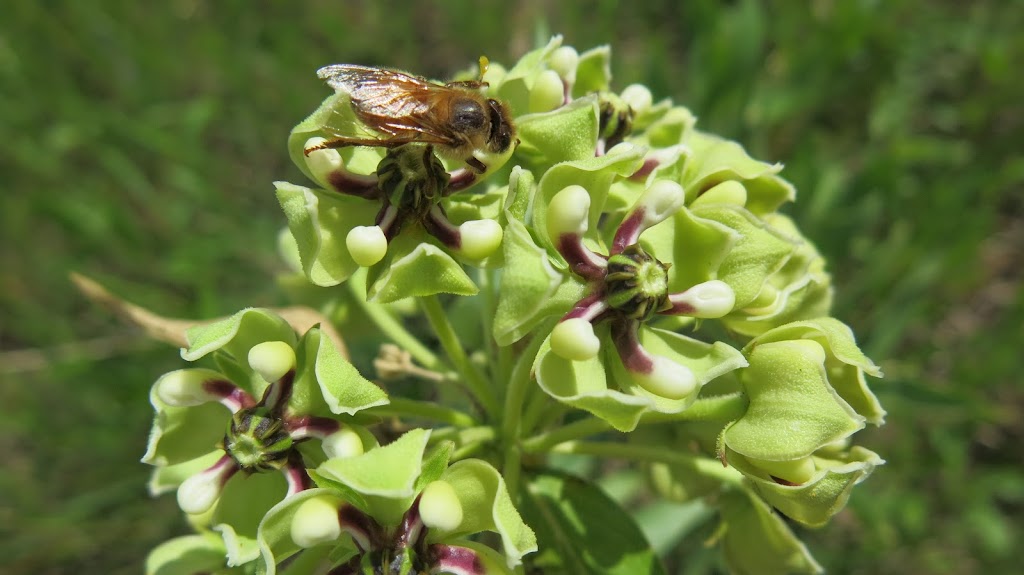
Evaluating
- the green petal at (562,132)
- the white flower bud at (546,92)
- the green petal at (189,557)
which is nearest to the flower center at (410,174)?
the green petal at (562,132)

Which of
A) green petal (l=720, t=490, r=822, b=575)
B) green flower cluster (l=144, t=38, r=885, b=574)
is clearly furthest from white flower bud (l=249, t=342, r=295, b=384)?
green petal (l=720, t=490, r=822, b=575)

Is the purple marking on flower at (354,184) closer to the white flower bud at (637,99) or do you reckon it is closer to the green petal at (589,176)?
the green petal at (589,176)

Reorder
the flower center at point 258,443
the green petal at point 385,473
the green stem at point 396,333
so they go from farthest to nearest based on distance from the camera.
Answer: the green stem at point 396,333 < the flower center at point 258,443 < the green petal at point 385,473

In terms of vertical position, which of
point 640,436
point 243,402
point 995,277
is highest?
point 243,402

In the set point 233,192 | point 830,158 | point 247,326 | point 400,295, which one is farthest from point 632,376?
point 233,192

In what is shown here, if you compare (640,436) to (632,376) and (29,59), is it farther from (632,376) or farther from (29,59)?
(29,59)
